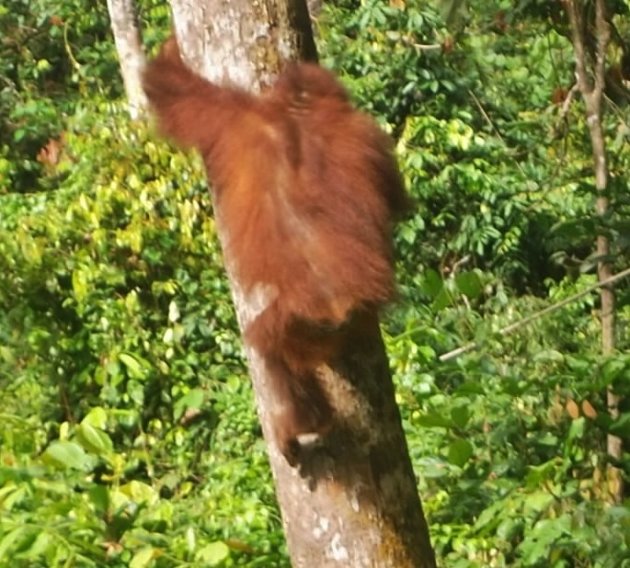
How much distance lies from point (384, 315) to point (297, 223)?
261 mm

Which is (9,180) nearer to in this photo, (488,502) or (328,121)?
(488,502)

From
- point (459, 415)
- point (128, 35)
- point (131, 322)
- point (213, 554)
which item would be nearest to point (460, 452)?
point (459, 415)

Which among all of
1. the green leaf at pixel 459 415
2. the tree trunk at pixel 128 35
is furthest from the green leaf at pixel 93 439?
the tree trunk at pixel 128 35

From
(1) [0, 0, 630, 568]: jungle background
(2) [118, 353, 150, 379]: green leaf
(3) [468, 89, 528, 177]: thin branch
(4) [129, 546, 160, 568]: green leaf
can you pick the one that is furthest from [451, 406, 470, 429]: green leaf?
(3) [468, 89, 528, 177]: thin branch

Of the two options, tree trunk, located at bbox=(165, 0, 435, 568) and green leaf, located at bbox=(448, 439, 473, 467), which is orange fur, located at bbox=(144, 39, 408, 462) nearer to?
tree trunk, located at bbox=(165, 0, 435, 568)

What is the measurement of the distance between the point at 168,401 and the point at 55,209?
0.95 metres

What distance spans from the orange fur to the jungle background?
19 cm

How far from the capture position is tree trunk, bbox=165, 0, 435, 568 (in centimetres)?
194

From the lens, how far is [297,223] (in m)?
2.01

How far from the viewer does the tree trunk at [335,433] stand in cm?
194

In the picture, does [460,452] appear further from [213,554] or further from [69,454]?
[69,454]

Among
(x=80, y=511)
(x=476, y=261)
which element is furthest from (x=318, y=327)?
(x=476, y=261)

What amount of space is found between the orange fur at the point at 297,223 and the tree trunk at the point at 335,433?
0.11 ft

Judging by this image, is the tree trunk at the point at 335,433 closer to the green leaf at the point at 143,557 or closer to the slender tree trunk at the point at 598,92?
the green leaf at the point at 143,557
